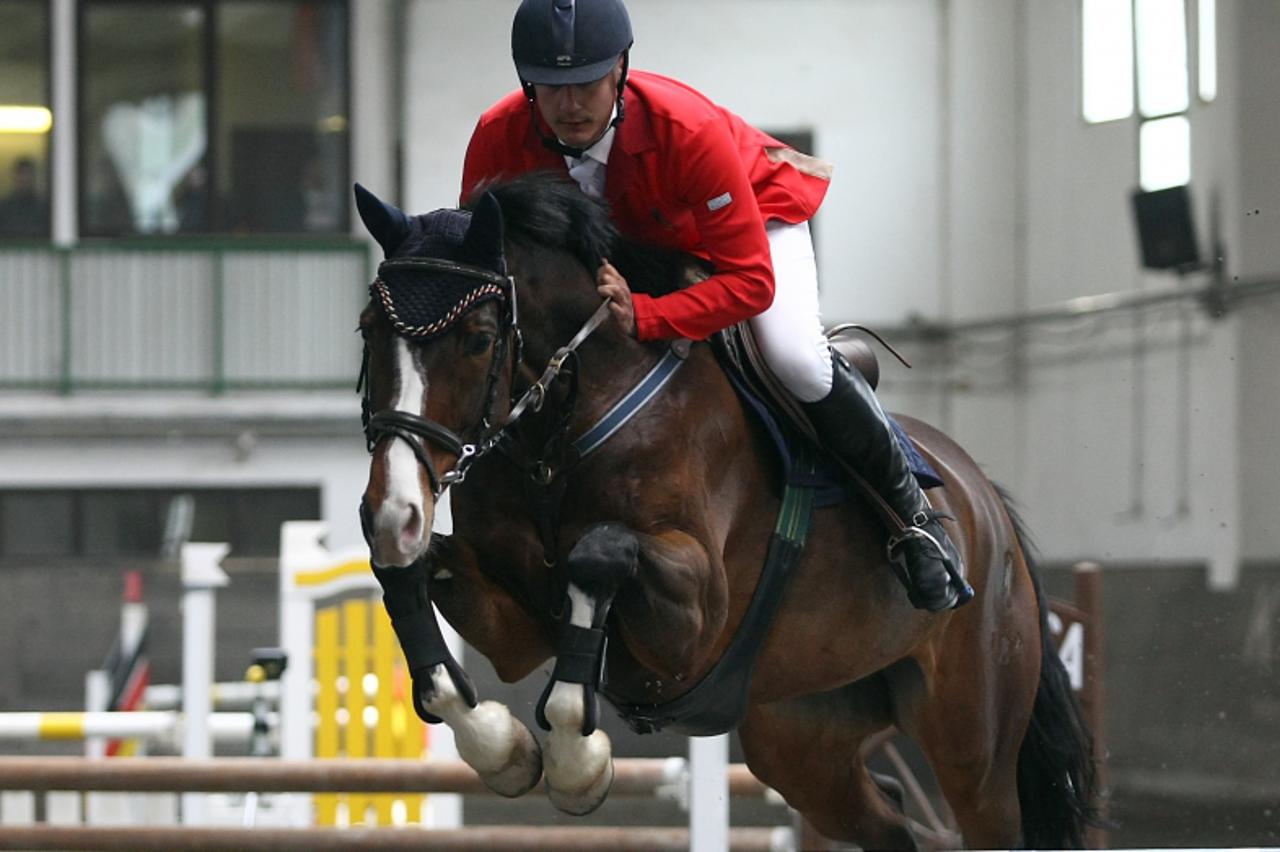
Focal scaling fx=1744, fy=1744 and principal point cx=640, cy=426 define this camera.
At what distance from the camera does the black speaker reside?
34.2 ft

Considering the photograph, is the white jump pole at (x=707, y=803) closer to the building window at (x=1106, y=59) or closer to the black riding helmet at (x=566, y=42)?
the black riding helmet at (x=566, y=42)

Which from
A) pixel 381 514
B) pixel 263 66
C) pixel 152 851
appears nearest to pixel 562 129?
pixel 381 514

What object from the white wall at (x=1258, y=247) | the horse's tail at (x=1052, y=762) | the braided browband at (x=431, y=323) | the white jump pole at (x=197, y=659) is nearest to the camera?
the braided browband at (x=431, y=323)

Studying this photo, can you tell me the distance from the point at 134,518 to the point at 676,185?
10594 mm

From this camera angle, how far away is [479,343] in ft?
8.88

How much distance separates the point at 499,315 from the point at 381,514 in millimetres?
411

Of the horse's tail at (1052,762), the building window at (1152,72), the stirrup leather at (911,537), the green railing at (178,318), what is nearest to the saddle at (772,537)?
the stirrup leather at (911,537)

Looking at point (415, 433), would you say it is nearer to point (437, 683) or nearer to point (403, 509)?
point (403, 509)

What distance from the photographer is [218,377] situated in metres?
12.7

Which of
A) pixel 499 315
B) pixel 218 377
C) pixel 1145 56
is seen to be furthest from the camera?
pixel 218 377

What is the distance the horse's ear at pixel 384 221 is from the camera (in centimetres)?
277

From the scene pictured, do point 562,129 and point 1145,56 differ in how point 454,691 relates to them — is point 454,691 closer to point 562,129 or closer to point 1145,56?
point 562,129

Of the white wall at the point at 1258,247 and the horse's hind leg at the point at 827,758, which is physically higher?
the white wall at the point at 1258,247

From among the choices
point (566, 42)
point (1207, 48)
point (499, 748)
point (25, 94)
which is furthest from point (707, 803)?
point (25, 94)
